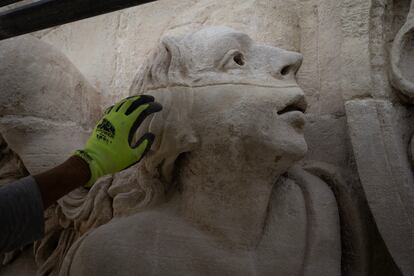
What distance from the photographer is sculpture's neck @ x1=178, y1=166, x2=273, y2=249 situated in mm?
1802

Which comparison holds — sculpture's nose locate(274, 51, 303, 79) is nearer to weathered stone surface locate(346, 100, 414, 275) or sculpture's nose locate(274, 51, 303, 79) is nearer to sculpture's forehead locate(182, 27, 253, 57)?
sculpture's forehead locate(182, 27, 253, 57)

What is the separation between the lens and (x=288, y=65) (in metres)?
1.89

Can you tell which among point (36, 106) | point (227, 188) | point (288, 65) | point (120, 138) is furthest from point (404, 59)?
point (36, 106)

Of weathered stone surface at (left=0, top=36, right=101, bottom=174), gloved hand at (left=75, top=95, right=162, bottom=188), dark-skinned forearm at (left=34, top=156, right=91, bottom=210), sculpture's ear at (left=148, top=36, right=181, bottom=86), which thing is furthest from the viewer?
weathered stone surface at (left=0, top=36, right=101, bottom=174)

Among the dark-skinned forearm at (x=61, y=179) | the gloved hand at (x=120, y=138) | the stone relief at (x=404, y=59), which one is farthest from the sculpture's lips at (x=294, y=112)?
the dark-skinned forearm at (x=61, y=179)

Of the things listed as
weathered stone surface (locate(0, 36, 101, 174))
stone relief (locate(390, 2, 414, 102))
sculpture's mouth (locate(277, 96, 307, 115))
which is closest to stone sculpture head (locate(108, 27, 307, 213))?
sculpture's mouth (locate(277, 96, 307, 115))

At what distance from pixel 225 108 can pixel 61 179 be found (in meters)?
0.57

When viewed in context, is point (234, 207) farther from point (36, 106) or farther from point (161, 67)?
point (36, 106)

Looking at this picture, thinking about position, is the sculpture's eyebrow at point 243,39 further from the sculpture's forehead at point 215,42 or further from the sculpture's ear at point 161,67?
the sculpture's ear at point 161,67

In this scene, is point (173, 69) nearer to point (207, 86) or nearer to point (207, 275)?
point (207, 86)

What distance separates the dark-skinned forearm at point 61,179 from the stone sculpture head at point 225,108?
0.28 m

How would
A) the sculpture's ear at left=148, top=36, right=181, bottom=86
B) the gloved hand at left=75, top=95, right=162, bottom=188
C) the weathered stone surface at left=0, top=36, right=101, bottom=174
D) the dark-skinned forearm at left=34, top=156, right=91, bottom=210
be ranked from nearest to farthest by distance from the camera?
the dark-skinned forearm at left=34, top=156, right=91, bottom=210
the gloved hand at left=75, top=95, right=162, bottom=188
the sculpture's ear at left=148, top=36, right=181, bottom=86
the weathered stone surface at left=0, top=36, right=101, bottom=174

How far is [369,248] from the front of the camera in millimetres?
1865

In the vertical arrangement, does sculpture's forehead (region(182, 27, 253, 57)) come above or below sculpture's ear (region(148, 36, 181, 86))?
above
